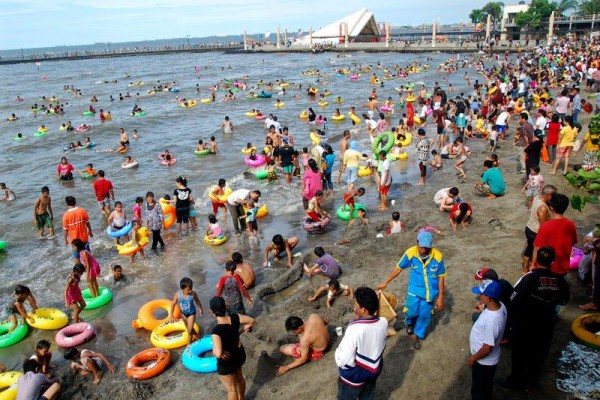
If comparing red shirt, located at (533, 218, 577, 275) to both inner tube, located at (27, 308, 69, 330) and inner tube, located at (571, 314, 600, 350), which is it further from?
inner tube, located at (27, 308, 69, 330)

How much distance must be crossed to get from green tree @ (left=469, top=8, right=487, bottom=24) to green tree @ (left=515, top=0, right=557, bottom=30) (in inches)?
1252

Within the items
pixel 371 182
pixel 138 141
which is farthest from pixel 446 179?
pixel 138 141

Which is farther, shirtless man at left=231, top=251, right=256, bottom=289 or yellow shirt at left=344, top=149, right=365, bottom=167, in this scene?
yellow shirt at left=344, top=149, right=365, bottom=167

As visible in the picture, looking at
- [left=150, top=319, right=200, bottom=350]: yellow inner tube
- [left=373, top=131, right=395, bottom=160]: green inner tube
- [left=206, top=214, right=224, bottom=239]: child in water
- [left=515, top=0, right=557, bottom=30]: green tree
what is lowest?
[left=150, top=319, right=200, bottom=350]: yellow inner tube

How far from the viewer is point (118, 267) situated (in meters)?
9.35

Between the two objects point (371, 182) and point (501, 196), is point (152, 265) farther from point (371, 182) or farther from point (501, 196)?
point (501, 196)

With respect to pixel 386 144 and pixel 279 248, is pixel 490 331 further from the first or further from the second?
pixel 386 144

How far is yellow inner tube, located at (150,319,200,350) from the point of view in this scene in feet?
23.0

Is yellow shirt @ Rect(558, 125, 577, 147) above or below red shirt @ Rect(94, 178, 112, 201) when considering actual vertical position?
above

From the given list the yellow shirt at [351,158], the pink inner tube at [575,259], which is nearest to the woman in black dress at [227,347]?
the pink inner tube at [575,259]

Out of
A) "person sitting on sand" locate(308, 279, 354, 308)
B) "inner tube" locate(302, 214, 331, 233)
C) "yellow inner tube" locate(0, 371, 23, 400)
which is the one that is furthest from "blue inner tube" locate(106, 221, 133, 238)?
"person sitting on sand" locate(308, 279, 354, 308)

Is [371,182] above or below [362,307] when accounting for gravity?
below

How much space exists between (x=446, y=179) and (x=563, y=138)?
127 inches

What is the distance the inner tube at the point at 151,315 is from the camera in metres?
7.59
